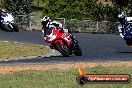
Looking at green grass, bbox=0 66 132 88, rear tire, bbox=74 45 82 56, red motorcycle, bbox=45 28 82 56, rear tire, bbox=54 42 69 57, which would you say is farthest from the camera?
rear tire, bbox=74 45 82 56

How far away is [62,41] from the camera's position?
21.6 metres

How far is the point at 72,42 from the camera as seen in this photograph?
21656 mm

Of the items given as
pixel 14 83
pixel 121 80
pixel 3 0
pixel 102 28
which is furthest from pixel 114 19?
pixel 121 80

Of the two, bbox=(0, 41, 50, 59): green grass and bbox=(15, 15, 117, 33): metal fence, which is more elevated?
bbox=(0, 41, 50, 59): green grass

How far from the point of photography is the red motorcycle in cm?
2100

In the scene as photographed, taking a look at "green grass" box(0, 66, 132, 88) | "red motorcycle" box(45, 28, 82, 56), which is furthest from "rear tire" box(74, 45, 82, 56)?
"green grass" box(0, 66, 132, 88)

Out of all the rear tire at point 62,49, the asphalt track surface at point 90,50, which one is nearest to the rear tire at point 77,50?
the asphalt track surface at point 90,50

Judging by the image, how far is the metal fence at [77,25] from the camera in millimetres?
44688

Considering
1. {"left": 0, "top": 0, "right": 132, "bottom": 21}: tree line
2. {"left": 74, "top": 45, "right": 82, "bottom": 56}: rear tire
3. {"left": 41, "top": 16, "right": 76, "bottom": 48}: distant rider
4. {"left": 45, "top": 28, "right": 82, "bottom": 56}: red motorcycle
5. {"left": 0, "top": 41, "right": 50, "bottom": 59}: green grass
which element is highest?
{"left": 41, "top": 16, "right": 76, "bottom": 48}: distant rider

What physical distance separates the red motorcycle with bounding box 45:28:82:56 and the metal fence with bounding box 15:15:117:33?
22185 millimetres

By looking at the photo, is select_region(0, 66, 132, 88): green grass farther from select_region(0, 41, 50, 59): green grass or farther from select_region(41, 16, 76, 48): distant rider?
select_region(0, 41, 50, 59): green grass

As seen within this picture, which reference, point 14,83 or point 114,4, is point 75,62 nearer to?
point 14,83

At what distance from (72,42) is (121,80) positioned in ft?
43.7

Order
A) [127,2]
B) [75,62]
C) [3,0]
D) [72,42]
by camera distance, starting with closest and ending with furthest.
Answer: [75,62] < [72,42] < [127,2] < [3,0]
